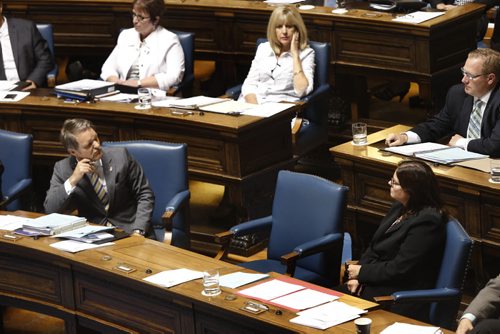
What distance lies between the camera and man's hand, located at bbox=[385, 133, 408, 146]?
19.8 feet

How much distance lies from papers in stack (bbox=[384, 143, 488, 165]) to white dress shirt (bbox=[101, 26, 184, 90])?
214cm

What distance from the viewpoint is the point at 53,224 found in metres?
5.31

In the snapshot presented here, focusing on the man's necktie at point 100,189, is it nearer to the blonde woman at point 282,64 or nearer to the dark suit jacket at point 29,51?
the blonde woman at point 282,64

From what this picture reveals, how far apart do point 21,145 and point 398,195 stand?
233cm

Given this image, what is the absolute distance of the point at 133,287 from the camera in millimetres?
4719

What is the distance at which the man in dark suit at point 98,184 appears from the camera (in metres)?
5.63

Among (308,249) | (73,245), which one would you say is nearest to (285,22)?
(308,249)

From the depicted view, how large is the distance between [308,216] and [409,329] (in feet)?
4.58

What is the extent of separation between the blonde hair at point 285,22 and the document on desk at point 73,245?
2.59 metres

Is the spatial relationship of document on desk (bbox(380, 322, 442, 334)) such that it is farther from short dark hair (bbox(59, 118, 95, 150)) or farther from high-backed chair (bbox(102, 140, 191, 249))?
short dark hair (bbox(59, 118, 95, 150))

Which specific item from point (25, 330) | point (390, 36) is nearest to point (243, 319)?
point (25, 330)

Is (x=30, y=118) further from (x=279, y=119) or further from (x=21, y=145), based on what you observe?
(x=279, y=119)

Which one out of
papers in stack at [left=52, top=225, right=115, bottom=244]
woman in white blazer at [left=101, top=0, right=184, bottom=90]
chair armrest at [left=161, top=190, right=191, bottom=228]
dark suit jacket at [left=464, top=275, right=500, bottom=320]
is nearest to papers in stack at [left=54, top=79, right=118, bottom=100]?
woman in white blazer at [left=101, top=0, right=184, bottom=90]

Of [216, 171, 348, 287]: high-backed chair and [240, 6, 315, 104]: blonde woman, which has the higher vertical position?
[240, 6, 315, 104]: blonde woman
